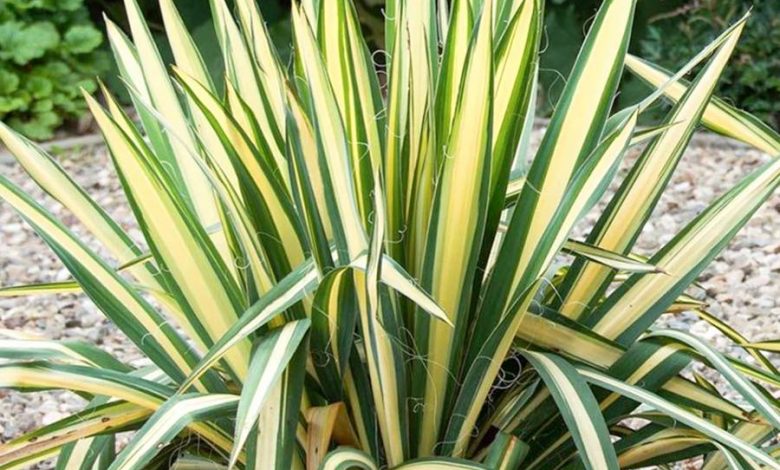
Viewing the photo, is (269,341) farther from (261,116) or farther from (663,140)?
(663,140)

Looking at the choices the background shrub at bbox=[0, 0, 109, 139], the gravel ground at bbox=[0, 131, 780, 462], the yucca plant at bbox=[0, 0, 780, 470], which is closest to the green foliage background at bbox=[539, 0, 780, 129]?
the gravel ground at bbox=[0, 131, 780, 462]

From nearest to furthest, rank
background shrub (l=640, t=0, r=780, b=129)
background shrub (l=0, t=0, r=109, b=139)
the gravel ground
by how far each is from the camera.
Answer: the gravel ground < background shrub (l=640, t=0, r=780, b=129) < background shrub (l=0, t=0, r=109, b=139)

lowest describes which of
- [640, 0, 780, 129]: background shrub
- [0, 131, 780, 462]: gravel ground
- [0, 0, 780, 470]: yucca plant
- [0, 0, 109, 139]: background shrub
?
[0, 0, 780, 470]: yucca plant

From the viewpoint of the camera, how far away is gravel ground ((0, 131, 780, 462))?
9.83 ft

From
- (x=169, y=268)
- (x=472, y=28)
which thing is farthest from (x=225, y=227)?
(x=472, y=28)

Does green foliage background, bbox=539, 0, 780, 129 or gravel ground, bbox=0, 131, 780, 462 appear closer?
gravel ground, bbox=0, 131, 780, 462

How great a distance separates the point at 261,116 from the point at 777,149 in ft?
2.32

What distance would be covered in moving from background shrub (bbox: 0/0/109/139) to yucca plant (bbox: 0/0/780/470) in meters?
3.40

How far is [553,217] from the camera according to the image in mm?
1451

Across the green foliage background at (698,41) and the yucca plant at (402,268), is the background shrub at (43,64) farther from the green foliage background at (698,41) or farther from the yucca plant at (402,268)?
the yucca plant at (402,268)

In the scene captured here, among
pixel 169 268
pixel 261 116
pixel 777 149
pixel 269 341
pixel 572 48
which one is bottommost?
pixel 269 341

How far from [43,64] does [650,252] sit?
2.64 meters

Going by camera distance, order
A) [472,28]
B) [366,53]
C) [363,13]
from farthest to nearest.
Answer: [363,13] → [366,53] → [472,28]

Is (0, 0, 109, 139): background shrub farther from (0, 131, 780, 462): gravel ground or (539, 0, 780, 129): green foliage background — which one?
(539, 0, 780, 129): green foliage background
